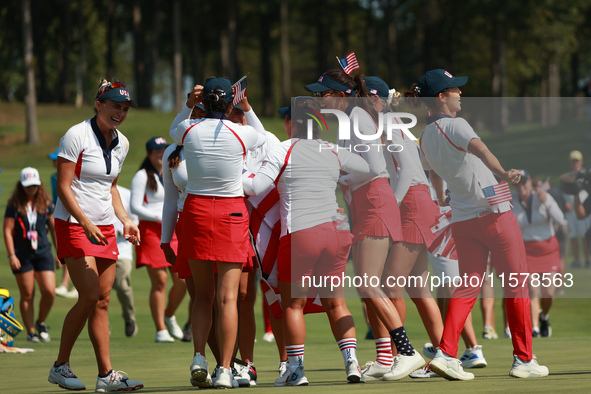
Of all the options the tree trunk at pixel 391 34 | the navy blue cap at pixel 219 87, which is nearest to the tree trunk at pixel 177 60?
the tree trunk at pixel 391 34

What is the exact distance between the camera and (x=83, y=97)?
2019 inches

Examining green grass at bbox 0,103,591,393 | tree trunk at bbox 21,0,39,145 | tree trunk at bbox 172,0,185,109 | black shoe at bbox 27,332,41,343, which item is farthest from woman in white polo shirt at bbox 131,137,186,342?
tree trunk at bbox 172,0,185,109

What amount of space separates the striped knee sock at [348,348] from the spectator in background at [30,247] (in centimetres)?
550

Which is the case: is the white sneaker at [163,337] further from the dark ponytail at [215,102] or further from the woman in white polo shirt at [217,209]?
the dark ponytail at [215,102]

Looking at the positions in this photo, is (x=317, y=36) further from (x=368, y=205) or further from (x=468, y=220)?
(x=468, y=220)

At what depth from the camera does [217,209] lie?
21.4 ft

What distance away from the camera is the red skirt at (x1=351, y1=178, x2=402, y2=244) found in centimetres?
705

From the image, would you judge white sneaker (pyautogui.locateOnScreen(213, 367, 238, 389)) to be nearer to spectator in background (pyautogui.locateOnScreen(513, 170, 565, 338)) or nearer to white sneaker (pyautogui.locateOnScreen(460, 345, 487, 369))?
white sneaker (pyautogui.locateOnScreen(460, 345, 487, 369))

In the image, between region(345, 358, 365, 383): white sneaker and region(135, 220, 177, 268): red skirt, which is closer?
region(345, 358, 365, 383): white sneaker

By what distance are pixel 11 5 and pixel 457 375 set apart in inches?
1916

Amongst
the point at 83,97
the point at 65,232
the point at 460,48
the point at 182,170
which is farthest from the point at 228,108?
the point at 460,48

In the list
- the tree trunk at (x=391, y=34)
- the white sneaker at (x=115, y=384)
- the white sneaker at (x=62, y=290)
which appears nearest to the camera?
the white sneaker at (x=115, y=384)

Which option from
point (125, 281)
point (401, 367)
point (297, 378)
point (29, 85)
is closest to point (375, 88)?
point (401, 367)

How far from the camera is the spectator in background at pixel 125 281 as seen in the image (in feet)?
37.9
